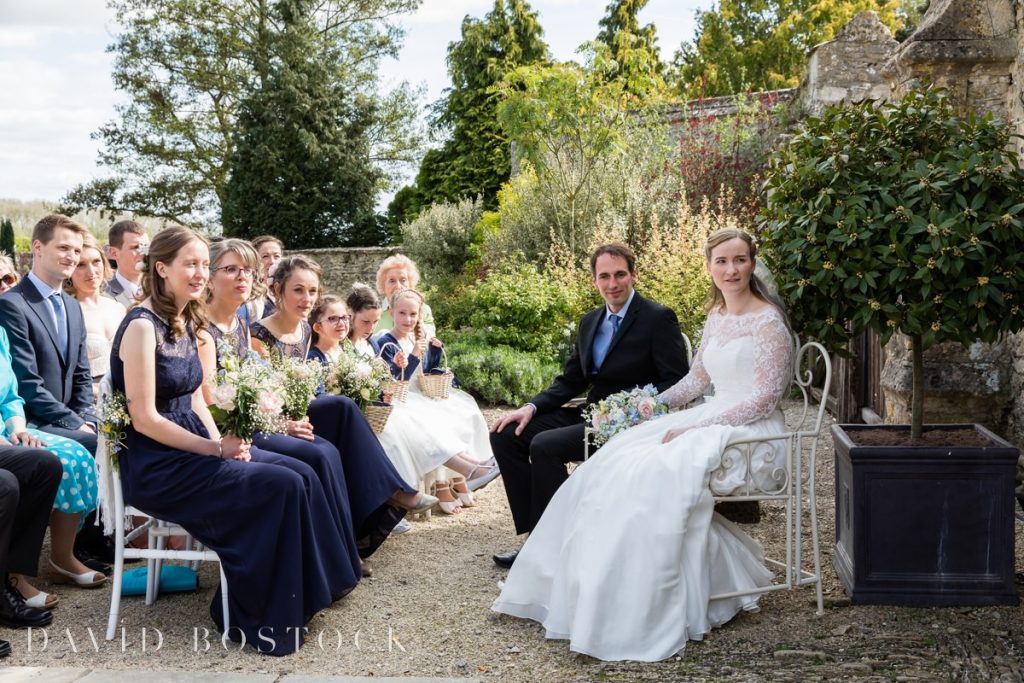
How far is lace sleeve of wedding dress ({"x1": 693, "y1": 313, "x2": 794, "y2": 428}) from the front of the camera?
400 cm

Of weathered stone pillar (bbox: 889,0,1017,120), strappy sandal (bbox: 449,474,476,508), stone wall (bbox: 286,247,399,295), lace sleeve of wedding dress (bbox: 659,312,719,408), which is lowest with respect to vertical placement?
strappy sandal (bbox: 449,474,476,508)

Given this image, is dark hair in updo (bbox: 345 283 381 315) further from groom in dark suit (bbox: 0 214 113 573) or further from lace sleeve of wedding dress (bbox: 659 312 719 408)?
lace sleeve of wedding dress (bbox: 659 312 719 408)

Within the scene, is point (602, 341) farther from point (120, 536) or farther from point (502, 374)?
point (502, 374)

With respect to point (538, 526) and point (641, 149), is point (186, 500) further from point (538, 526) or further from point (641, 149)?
point (641, 149)

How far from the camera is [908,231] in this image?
374 centimetres

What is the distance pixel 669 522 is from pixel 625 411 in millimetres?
806

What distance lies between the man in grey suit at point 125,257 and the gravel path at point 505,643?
7.31ft

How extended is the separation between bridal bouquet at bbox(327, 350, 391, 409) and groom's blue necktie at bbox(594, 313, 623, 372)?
1.18 m

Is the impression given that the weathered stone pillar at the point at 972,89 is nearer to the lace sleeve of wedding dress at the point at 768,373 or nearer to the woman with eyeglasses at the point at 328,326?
the lace sleeve of wedding dress at the point at 768,373

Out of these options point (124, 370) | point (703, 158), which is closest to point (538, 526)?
point (124, 370)

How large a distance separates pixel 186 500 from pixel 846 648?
2.67 m

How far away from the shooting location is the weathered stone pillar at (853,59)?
1167cm

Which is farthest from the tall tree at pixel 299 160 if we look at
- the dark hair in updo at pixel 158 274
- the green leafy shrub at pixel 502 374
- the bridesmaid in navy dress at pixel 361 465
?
the dark hair in updo at pixel 158 274

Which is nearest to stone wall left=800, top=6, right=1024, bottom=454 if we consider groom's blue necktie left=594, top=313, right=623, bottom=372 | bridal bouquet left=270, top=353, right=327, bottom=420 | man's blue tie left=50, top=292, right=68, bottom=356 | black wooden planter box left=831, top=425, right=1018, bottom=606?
black wooden planter box left=831, top=425, right=1018, bottom=606
